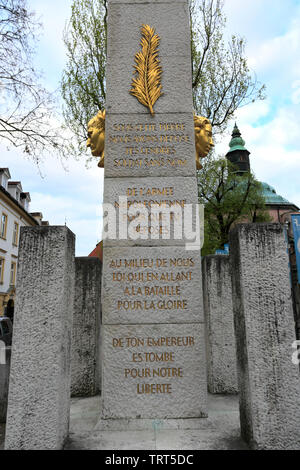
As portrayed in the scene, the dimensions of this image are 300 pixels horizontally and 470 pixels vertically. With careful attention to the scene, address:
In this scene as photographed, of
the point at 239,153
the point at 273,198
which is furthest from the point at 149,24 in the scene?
the point at 239,153

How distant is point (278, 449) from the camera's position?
2943 millimetres

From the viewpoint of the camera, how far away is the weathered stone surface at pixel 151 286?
4148 mm

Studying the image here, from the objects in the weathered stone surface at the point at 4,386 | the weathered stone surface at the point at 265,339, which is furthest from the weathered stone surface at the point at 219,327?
the weathered stone surface at the point at 4,386

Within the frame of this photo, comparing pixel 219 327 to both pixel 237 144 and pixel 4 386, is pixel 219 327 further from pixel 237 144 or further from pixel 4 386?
pixel 237 144

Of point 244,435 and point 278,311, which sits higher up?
point 278,311

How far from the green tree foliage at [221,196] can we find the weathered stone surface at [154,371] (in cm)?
1696

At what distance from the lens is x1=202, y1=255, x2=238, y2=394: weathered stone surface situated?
5.27 meters

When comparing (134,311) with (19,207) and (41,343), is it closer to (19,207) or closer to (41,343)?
(41,343)

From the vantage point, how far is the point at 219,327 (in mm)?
5402

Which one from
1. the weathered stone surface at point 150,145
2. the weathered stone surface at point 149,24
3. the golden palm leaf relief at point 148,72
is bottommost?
the weathered stone surface at point 150,145

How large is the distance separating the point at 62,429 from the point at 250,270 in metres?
2.28

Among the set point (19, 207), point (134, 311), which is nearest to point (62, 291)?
point (134, 311)

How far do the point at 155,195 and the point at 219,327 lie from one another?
7.85ft

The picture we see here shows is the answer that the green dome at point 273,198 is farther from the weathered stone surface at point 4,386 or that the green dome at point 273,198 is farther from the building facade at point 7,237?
the weathered stone surface at point 4,386
